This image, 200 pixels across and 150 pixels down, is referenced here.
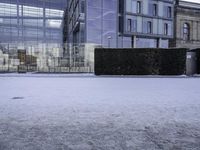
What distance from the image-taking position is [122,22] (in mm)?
42531

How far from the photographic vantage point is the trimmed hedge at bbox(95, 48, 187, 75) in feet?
70.9

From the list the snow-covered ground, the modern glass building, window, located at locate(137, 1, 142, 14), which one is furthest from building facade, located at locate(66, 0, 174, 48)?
the snow-covered ground

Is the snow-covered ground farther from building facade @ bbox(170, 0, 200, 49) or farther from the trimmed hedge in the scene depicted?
building facade @ bbox(170, 0, 200, 49)

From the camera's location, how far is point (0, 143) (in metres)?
4.17

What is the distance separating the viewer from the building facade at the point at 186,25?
2069 inches

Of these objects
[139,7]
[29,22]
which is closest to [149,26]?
[139,7]

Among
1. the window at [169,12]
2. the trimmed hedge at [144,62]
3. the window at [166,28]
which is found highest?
the window at [169,12]

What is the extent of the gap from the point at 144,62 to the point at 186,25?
120 ft

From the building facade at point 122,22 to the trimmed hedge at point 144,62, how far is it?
626 inches

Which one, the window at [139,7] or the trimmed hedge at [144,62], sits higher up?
the window at [139,7]

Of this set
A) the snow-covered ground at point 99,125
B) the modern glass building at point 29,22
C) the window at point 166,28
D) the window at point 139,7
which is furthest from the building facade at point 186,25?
the snow-covered ground at point 99,125

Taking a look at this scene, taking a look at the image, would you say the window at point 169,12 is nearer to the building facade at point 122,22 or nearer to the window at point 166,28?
the building facade at point 122,22

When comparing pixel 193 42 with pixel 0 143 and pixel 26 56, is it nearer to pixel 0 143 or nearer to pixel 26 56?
pixel 26 56

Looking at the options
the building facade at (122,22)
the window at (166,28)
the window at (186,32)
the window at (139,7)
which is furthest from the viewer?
the window at (186,32)
